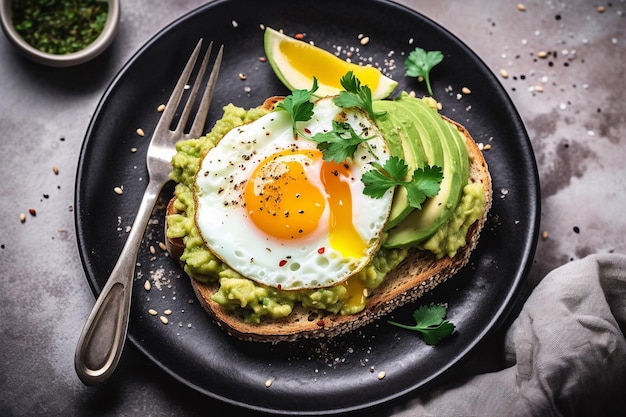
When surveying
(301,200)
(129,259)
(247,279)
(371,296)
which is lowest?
(129,259)

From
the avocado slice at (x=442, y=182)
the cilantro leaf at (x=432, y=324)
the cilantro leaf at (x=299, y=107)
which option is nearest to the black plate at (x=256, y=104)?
the cilantro leaf at (x=432, y=324)

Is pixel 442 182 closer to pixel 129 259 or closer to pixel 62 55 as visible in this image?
pixel 129 259

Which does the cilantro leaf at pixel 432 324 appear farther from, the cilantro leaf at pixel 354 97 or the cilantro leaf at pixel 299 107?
the cilantro leaf at pixel 299 107

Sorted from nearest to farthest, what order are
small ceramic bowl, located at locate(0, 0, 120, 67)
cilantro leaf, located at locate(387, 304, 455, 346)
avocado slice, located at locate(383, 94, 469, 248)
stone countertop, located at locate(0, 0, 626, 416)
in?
avocado slice, located at locate(383, 94, 469, 248) < cilantro leaf, located at locate(387, 304, 455, 346) < stone countertop, located at locate(0, 0, 626, 416) < small ceramic bowl, located at locate(0, 0, 120, 67)

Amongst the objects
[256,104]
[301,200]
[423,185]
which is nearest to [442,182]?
[423,185]

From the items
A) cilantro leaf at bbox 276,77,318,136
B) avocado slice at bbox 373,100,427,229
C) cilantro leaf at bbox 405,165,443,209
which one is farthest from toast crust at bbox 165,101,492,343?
cilantro leaf at bbox 276,77,318,136

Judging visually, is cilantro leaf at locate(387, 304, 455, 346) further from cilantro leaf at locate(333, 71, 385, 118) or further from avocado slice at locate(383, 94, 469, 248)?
cilantro leaf at locate(333, 71, 385, 118)
